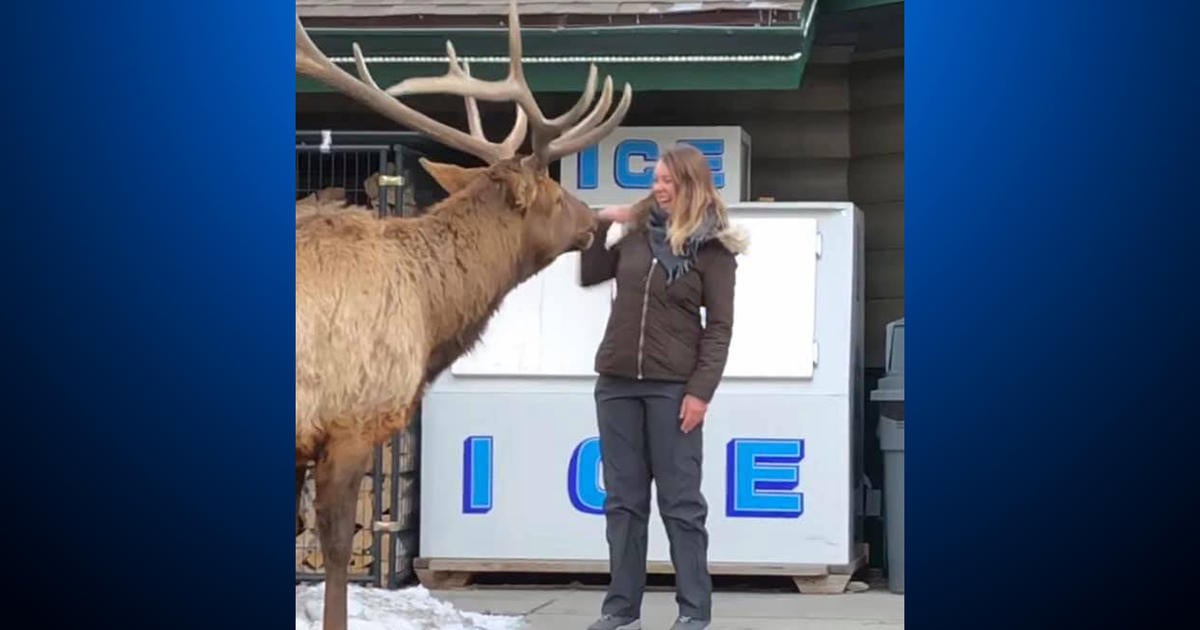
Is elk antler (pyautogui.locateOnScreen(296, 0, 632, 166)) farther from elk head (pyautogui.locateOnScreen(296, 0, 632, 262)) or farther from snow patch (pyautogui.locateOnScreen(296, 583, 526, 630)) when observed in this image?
snow patch (pyautogui.locateOnScreen(296, 583, 526, 630))

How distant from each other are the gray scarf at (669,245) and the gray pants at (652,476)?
1.16ft

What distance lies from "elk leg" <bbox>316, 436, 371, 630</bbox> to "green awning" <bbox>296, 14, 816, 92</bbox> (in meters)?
1.92

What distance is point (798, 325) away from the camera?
772cm

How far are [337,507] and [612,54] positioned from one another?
227 cm

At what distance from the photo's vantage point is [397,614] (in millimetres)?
6945

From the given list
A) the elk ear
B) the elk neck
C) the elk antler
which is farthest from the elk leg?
the elk antler

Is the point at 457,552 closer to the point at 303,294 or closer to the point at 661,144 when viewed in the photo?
the point at 661,144

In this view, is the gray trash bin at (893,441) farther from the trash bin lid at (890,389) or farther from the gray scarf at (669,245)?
the gray scarf at (669,245)

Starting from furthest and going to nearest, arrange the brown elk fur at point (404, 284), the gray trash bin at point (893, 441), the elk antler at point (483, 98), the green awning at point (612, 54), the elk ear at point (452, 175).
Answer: the gray trash bin at point (893, 441) < the green awning at point (612, 54) < the elk ear at point (452, 175) < the elk antler at point (483, 98) < the brown elk fur at point (404, 284)

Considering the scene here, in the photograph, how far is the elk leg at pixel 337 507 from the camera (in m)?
5.95

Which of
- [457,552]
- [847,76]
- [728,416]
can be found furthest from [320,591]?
[847,76]

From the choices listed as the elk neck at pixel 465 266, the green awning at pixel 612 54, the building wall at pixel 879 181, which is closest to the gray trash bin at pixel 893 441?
the building wall at pixel 879 181

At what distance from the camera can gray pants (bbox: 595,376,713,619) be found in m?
6.23

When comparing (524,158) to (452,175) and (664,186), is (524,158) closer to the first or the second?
(452,175)
